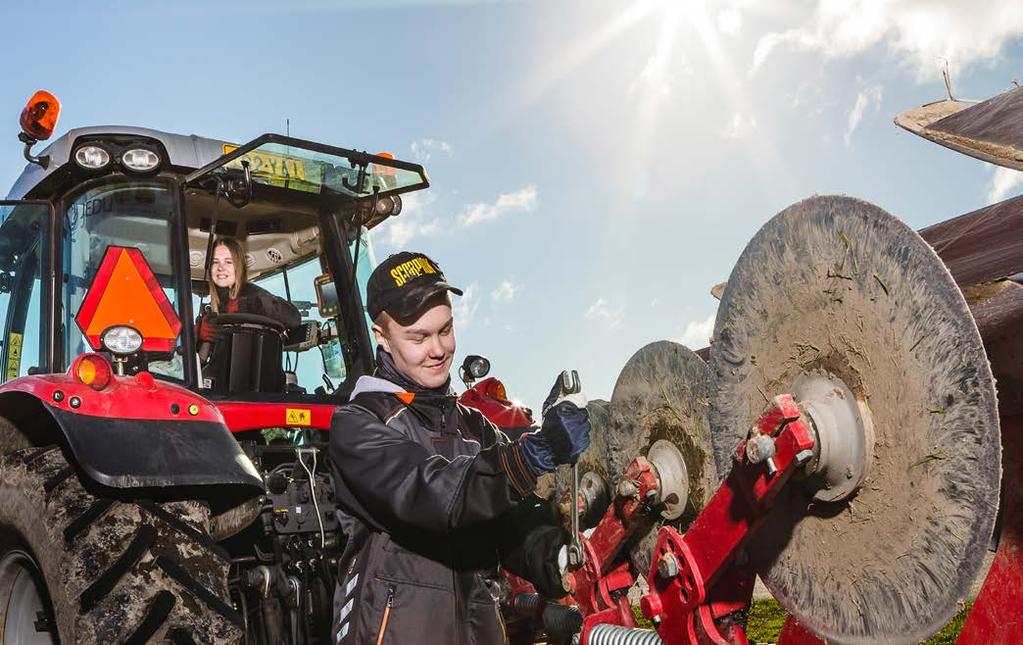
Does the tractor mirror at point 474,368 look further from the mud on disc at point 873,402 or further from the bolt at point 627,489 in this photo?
the mud on disc at point 873,402

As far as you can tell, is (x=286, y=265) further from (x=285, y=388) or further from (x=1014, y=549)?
(x=1014, y=549)

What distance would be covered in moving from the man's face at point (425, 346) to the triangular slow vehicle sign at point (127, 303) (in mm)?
829

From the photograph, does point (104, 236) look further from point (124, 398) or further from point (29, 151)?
point (124, 398)

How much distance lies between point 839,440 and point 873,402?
0.10 meters

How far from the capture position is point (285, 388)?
134 inches

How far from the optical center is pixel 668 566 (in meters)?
1.96

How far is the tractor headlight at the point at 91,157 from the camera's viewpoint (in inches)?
120

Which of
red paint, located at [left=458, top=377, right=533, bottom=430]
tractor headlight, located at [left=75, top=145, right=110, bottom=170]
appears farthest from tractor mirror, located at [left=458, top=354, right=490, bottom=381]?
tractor headlight, located at [left=75, top=145, right=110, bottom=170]

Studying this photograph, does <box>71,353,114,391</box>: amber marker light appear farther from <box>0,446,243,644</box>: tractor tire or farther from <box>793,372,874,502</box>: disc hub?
<box>793,372,874,502</box>: disc hub

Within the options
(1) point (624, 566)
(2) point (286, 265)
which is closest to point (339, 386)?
(2) point (286, 265)

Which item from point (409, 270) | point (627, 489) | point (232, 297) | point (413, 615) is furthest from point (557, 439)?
point (232, 297)

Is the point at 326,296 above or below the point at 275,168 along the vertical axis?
below

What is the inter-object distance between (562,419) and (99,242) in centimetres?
217

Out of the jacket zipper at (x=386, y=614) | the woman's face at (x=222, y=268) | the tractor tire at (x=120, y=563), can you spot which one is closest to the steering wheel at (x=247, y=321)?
the woman's face at (x=222, y=268)
